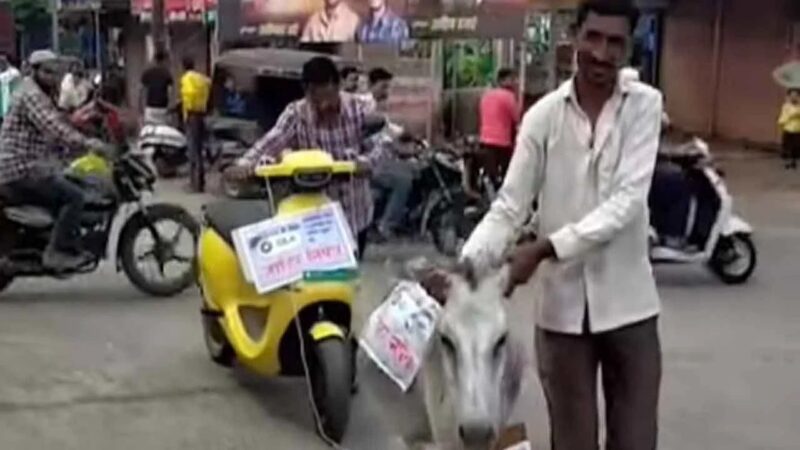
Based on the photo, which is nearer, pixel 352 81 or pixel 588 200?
pixel 588 200

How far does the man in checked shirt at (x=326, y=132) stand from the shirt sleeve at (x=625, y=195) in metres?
3.84

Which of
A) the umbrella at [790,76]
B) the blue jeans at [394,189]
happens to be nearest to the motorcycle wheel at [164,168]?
the blue jeans at [394,189]

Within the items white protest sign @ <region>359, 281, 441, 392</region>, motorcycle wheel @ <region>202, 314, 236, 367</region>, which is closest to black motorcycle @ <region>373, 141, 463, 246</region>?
motorcycle wheel @ <region>202, 314, 236, 367</region>

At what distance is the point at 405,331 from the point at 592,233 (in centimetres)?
55

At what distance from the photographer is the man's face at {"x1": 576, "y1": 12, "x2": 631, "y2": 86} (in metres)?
3.87

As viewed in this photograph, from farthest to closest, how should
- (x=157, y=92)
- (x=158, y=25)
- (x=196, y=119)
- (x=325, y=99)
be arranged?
(x=158, y=25) < (x=157, y=92) < (x=196, y=119) < (x=325, y=99)

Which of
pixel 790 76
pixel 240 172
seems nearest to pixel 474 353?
pixel 240 172

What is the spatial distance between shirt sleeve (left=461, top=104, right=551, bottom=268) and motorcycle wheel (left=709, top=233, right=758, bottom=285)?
8.32 metres

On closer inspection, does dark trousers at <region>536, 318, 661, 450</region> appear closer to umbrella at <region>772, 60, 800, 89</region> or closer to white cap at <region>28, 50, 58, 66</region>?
white cap at <region>28, 50, 58, 66</region>

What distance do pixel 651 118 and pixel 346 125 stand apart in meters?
4.23

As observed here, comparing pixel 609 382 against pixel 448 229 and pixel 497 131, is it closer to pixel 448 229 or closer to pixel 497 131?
pixel 448 229

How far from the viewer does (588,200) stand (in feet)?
13.4

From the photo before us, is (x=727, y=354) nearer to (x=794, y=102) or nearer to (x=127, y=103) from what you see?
(x=794, y=102)

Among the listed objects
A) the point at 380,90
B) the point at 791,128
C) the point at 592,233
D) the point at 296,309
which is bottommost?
the point at 791,128
